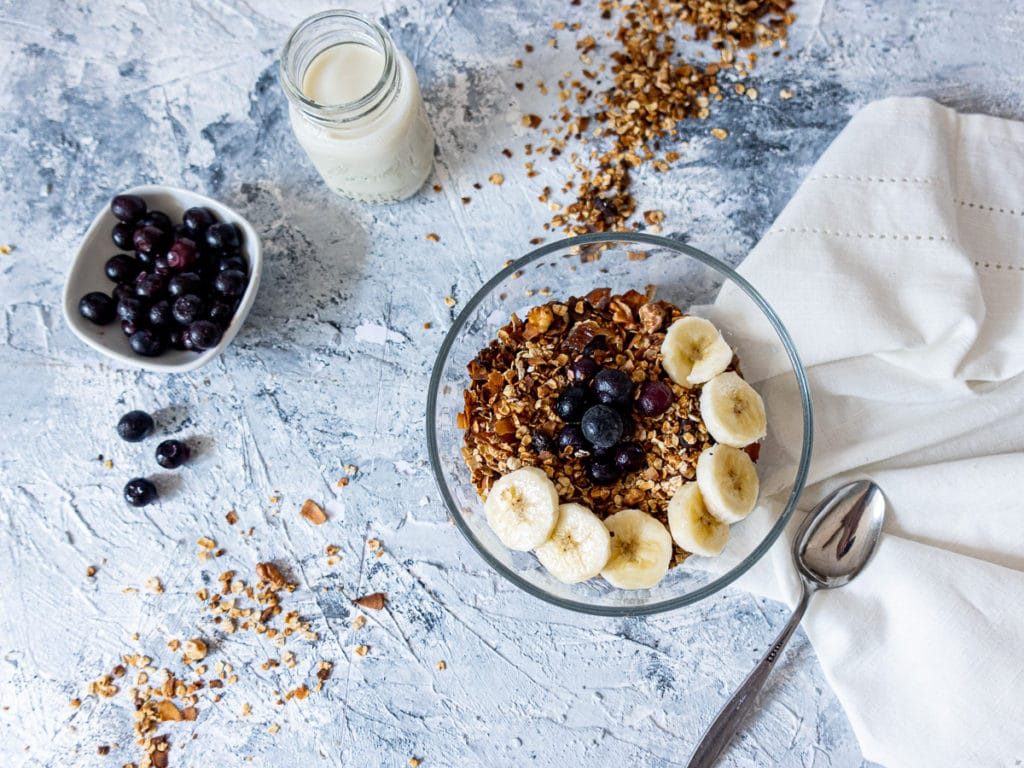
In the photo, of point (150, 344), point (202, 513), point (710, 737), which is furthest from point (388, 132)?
point (710, 737)

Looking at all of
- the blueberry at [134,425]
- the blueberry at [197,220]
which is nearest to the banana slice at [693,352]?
the blueberry at [197,220]

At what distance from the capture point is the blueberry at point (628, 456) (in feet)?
4.28

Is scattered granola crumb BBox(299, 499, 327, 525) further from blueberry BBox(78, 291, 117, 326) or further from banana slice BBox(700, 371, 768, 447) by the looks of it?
banana slice BBox(700, 371, 768, 447)

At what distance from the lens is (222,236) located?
4.88 ft

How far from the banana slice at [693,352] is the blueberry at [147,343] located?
867 millimetres

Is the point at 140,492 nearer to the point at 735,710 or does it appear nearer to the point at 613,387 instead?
the point at 613,387

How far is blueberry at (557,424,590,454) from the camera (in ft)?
4.30

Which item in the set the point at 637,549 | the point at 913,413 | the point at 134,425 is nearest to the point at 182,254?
the point at 134,425

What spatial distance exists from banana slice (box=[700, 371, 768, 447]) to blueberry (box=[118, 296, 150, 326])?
965 millimetres

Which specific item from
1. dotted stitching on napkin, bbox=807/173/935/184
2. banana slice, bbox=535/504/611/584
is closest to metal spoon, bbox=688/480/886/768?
banana slice, bbox=535/504/611/584

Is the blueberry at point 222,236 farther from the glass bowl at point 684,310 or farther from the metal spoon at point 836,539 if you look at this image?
the metal spoon at point 836,539

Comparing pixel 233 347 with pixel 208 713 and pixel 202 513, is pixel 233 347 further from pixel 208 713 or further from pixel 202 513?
pixel 208 713

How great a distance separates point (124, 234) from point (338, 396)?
18.8 inches

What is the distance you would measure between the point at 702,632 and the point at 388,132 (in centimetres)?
101
